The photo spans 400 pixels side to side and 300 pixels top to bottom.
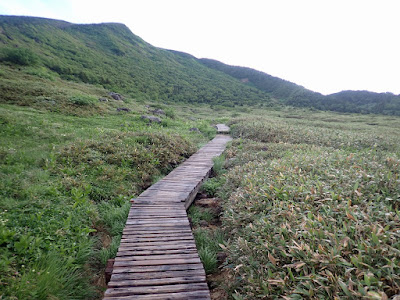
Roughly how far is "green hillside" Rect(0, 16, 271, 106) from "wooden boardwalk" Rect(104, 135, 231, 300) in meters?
15.8

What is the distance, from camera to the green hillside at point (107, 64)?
3047cm

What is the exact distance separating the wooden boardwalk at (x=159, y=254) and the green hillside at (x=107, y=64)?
15.8 m

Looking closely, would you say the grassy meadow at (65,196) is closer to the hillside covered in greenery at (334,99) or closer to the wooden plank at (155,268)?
the wooden plank at (155,268)

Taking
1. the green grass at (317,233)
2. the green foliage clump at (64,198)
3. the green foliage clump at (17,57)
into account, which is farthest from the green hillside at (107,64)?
the green grass at (317,233)

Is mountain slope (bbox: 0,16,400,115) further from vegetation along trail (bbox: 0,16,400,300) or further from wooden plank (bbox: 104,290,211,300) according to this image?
wooden plank (bbox: 104,290,211,300)

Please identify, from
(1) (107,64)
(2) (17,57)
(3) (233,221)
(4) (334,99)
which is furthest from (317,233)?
(1) (107,64)

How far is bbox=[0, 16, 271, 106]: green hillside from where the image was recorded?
30.5 m

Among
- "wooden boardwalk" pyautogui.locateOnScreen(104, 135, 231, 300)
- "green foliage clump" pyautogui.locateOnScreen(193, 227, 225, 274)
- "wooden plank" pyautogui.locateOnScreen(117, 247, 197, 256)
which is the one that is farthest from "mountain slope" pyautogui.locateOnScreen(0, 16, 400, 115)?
"green foliage clump" pyautogui.locateOnScreen(193, 227, 225, 274)

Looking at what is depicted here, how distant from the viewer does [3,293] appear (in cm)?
285

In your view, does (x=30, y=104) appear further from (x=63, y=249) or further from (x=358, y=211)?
(x=358, y=211)

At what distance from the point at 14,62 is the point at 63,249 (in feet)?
95.1

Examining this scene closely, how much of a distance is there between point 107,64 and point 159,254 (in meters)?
51.1

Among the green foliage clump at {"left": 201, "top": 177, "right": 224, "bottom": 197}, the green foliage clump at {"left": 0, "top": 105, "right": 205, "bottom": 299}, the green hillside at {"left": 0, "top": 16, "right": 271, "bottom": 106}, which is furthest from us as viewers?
the green hillside at {"left": 0, "top": 16, "right": 271, "bottom": 106}

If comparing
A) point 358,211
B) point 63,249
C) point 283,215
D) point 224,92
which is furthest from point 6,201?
point 224,92
